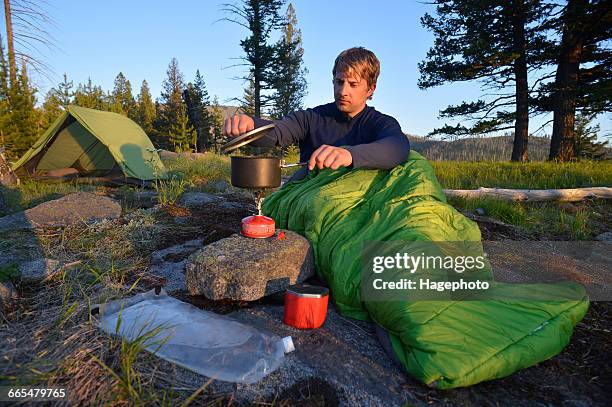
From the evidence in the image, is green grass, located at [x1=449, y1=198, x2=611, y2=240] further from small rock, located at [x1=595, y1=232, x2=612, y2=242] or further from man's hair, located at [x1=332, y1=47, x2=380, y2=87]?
man's hair, located at [x1=332, y1=47, x2=380, y2=87]

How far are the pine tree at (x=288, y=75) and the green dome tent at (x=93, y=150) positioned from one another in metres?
14.0

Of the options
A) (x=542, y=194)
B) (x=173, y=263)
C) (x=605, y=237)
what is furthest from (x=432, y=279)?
(x=542, y=194)

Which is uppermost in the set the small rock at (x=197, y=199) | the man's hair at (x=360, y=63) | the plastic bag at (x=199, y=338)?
the man's hair at (x=360, y=63)

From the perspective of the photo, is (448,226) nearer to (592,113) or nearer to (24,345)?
(24,345)

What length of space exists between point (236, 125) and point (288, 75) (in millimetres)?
20682

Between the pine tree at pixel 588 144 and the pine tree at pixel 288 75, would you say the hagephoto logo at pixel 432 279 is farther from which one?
the pine tree at pixel 288 75

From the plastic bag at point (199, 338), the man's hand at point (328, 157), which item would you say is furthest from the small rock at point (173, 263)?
the man's hand at point (328, 157)

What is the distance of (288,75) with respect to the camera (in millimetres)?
21516

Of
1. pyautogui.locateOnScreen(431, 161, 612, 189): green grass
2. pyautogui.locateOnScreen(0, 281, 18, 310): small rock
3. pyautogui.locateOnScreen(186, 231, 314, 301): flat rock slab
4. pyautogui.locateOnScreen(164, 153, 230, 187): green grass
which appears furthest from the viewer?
pyautogui.locateOnScreen(164, 153, 230, 187): green grass

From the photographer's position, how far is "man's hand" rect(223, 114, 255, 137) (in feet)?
7.41

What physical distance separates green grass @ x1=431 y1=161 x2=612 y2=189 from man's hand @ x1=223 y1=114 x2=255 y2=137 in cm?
409

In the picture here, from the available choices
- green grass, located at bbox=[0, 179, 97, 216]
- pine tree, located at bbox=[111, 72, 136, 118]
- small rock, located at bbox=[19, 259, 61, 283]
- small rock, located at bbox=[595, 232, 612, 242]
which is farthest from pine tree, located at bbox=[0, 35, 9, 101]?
pine tree, located at bbox=[111, 72, 136, 118]

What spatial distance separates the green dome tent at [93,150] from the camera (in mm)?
6000

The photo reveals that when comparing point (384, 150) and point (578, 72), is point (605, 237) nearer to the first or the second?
point (384, 150)
